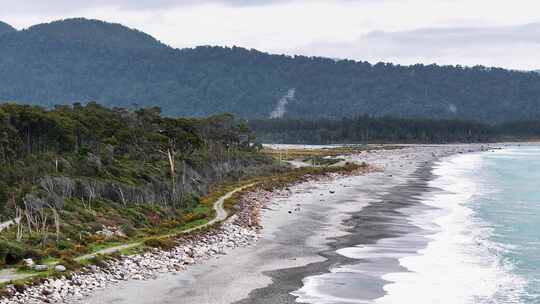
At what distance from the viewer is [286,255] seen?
3925 centimetres

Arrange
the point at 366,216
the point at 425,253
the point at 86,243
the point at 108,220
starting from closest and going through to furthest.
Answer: the point at 86,243 < the point at 425,253 < the point at 108,220 < the point at 366,216

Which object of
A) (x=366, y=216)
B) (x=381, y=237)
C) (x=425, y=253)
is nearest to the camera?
(x=425, y=253)

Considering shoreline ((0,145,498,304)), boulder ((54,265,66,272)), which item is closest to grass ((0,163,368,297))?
boulder ((54,265,66,272))

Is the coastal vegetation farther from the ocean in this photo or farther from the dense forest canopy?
the ocean

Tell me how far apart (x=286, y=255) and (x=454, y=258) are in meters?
8.20

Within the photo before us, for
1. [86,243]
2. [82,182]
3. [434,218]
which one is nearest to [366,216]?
[434,218]

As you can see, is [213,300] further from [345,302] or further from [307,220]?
[307,220]

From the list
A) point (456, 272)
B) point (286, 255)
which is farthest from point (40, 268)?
point (456, 272)

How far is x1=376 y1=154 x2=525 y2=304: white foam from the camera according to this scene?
30.8m

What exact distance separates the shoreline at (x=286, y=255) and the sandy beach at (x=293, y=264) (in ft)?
0.11

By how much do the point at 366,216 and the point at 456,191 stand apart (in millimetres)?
28324

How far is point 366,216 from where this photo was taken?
57.3m

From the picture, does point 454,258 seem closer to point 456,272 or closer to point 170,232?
point 456,272

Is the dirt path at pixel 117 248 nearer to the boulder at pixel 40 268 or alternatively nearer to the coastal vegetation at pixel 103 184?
the coastal vegetation at pixel 103 184
